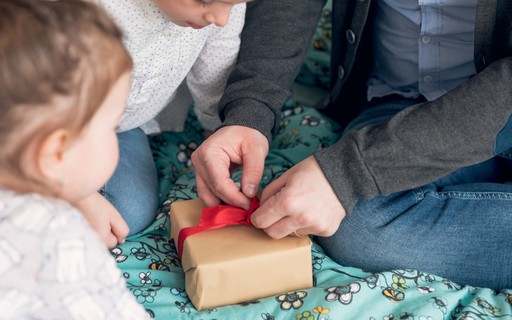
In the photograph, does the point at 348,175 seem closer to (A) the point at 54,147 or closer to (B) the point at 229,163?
(B) the point at 229,163

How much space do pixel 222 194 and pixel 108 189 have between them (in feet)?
0.85

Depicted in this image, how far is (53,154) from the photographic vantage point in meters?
0.72

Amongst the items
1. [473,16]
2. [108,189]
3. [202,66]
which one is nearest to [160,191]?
[108,189]

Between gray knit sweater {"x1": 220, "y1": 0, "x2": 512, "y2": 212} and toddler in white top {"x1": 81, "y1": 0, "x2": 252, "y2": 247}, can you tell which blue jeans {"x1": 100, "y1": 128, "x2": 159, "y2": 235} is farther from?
gray knit sweater {"x1": 220, "y1": 0, "x2": 512, "y2": 212}

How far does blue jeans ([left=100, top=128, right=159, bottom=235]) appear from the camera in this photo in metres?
1.20

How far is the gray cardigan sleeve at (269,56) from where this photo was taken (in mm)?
1230

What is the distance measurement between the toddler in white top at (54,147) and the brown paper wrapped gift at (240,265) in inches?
8.7

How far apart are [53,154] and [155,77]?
522mm

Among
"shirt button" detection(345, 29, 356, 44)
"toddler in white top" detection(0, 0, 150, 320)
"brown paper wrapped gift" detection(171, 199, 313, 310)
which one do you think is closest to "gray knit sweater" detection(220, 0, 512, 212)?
"brown paper wrapped gift" detection(171, 199, 313, 310)

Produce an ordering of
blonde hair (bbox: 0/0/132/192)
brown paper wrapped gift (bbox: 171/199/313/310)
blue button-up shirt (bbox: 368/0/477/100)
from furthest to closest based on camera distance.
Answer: blue button-up shirt (bbox: 368/0/477/100) < brown paper wrapped gift (bbox: 171/199/313/310) < blonde hair (bbox: 0/0/132/192)

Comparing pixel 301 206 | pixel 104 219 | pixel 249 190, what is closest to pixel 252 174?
pixel 249 190

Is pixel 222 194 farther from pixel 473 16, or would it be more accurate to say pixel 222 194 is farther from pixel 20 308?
pixel 473 16

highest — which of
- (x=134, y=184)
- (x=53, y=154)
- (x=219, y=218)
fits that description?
(x=53, y=154)

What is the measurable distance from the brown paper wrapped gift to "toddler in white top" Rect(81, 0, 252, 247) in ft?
0.47
